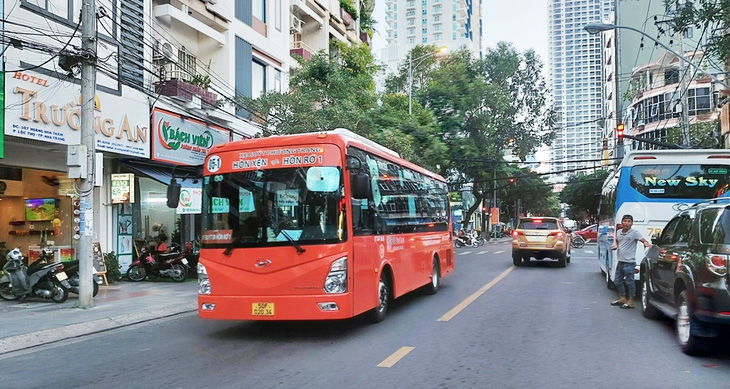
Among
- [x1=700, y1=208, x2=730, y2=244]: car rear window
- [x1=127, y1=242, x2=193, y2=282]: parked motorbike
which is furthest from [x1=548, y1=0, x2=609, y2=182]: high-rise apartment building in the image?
[x1=700, y1=208, x2=730, y2=244]: car rear window

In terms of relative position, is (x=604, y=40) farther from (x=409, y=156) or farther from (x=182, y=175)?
(x=182, y=175)

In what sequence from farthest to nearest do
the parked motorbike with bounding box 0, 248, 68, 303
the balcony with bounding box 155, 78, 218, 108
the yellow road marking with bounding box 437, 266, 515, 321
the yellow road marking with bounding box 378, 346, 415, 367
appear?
the balcony with bounding box 155, 78, 218, 108 → the parked motorbike with bounding box 0, 248, 68, 303 → the yellow road marking with bounding box 437, 266, 515, 321 → the yellow road marking with bounding box 378, 346, 415, 367

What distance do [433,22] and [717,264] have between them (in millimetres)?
140219

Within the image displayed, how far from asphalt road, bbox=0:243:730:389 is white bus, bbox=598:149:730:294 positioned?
2237 millimetres

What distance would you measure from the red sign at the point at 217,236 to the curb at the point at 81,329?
273cm

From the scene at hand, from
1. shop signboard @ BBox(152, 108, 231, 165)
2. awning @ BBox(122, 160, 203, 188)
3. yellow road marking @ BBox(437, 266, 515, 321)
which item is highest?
shop signboard @ BBox(152, 108, 231, 165)

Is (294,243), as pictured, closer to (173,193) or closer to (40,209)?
(173,193)

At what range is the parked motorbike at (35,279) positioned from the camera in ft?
39.3

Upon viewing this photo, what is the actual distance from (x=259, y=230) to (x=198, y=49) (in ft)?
49.8

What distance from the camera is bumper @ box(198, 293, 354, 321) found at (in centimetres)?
782

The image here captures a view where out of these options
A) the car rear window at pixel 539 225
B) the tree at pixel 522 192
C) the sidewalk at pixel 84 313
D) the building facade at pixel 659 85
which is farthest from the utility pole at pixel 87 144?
the tree at pixel 522 192

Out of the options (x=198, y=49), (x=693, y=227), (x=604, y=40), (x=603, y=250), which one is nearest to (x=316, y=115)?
(x=198, y=49)

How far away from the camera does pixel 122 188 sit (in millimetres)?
15922

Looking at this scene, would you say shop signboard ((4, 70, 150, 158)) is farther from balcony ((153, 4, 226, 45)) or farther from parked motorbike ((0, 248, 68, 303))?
balcony ((153, 4, 226, 45))
